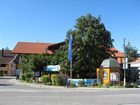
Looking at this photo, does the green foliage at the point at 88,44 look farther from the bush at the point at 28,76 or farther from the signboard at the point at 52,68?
the bush at the point at 28,76

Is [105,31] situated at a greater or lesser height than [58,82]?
greater

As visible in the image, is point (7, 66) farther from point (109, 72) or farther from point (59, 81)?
point (109, 72)

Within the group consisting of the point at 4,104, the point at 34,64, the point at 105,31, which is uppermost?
the point at 105,31

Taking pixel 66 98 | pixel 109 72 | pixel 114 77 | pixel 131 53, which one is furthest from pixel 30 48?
pixel 66 98

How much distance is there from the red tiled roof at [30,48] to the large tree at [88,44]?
31.2 meters

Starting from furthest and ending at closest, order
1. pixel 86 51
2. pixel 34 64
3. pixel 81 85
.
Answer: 1. pixel 34 64
2. pixel 86 51
3. pixel 81 85

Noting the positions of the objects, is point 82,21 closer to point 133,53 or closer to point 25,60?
point 25,60

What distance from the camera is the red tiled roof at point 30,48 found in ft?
304

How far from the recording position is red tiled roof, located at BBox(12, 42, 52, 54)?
9273cm

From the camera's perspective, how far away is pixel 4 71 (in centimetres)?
13238

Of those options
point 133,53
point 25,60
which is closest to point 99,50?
point 25,60

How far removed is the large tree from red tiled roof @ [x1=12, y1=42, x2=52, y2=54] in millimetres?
31211

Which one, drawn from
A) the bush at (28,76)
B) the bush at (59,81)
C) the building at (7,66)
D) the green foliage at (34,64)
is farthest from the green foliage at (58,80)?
the building at (7,66)

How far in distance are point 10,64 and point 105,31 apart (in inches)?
2857
